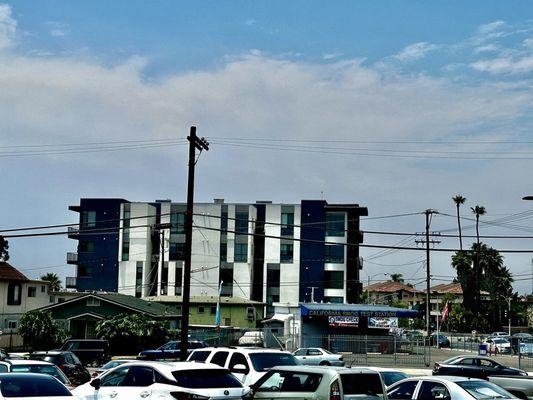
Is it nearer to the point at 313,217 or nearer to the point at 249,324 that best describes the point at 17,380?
the point at 249,324

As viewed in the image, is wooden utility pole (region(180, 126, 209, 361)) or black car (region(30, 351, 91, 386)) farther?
wooden utility pole (region(180, 126, 209, 361))

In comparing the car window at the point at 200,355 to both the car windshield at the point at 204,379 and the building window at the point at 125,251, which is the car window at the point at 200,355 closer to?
the car windshield at the point at 204,379

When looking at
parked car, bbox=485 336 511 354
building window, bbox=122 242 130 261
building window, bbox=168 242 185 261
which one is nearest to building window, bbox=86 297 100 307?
parked car, bbox=485 336 511 354

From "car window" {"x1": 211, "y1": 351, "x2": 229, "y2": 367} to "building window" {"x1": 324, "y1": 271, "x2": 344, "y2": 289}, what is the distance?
71.8 metres

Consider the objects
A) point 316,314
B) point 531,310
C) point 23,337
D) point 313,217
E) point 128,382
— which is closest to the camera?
point 128,382

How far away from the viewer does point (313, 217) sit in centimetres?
9700

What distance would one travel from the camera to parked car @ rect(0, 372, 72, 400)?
15.4 meters

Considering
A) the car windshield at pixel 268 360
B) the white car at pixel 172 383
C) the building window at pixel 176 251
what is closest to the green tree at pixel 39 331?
the car windshield at pixel 268 360

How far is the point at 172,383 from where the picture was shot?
16812mm

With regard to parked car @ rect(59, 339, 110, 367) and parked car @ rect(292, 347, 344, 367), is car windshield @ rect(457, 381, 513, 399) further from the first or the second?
parked car @ rect(59, 339, 110, 367)

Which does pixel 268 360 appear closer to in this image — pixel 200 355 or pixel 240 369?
pixel 240 369

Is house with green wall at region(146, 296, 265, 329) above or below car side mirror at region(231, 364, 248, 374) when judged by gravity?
above

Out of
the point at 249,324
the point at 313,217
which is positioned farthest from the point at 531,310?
the point at 249,324

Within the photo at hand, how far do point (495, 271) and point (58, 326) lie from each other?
67.9 meters
